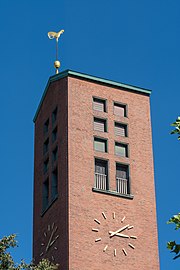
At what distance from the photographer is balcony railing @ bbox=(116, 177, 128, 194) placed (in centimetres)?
3622

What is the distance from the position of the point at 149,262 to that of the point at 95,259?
2873 mm

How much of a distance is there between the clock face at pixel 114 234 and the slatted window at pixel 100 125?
4639 millimetres

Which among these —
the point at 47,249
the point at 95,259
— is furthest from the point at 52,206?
the point at 95,259

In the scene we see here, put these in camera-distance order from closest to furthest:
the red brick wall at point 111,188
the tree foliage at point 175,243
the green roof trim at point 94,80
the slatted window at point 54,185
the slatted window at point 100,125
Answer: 1. the tree foliage at point 175,243
2. the red brick wall at point 111,188
3. the slatted window at point 54,185
4. the slatted window at point 100,125
5. the green roof trim at point 94,80

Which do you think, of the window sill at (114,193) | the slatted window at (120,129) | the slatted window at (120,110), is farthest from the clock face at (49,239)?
the slatted window at (120,110)

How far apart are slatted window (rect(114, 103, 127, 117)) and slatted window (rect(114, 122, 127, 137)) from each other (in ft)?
2.15

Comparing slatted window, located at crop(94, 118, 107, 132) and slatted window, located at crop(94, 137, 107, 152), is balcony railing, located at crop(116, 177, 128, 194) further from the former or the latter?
slatted window, located at crop(94, 118, 107, 132)

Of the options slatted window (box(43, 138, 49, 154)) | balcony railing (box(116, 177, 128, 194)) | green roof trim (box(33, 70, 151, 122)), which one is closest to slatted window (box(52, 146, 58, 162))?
slatted window (box(43, 138, 49, 154))

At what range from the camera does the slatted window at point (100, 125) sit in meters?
37.5

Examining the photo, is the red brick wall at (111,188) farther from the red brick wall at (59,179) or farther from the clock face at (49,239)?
the clock face at (49,239)

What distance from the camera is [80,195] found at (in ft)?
114

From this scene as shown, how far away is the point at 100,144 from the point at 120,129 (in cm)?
184

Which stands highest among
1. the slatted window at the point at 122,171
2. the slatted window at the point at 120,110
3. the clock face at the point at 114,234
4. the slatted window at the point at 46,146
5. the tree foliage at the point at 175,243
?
the slatted window at the point at 120,110

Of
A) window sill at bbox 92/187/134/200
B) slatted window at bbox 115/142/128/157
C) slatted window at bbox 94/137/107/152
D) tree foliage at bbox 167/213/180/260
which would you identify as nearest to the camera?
tree foliage at bbox 167/213/180/260
